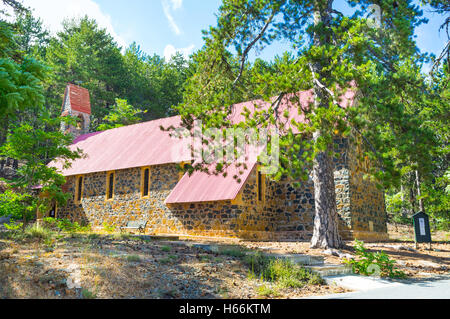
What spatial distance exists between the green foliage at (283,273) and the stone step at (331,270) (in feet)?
1.63

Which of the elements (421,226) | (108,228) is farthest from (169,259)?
(108,228)

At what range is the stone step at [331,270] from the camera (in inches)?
336

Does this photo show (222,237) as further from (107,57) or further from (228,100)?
(107,57)

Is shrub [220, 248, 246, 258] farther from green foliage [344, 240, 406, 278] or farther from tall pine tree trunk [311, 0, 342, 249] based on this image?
tall pine tree trunk [311, 0, 342, 249]

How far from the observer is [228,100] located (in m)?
10.8

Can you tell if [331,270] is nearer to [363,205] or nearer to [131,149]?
[363,205]

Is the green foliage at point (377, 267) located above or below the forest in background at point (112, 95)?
below

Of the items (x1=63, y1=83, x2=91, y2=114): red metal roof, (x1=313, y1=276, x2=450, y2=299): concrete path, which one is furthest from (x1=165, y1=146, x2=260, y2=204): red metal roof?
(x1=63, y1=83, x2=91, y2=114): red metal roof

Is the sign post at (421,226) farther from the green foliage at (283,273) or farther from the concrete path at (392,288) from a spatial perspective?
the green foliage at (283,273)

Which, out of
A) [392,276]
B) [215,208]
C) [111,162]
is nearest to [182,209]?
[215,208]

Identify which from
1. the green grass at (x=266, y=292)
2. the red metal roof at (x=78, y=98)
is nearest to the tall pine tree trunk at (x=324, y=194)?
the green grass at (x=266, y=292)

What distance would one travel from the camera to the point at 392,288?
7.30m

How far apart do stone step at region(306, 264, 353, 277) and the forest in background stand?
2325 millimetres
